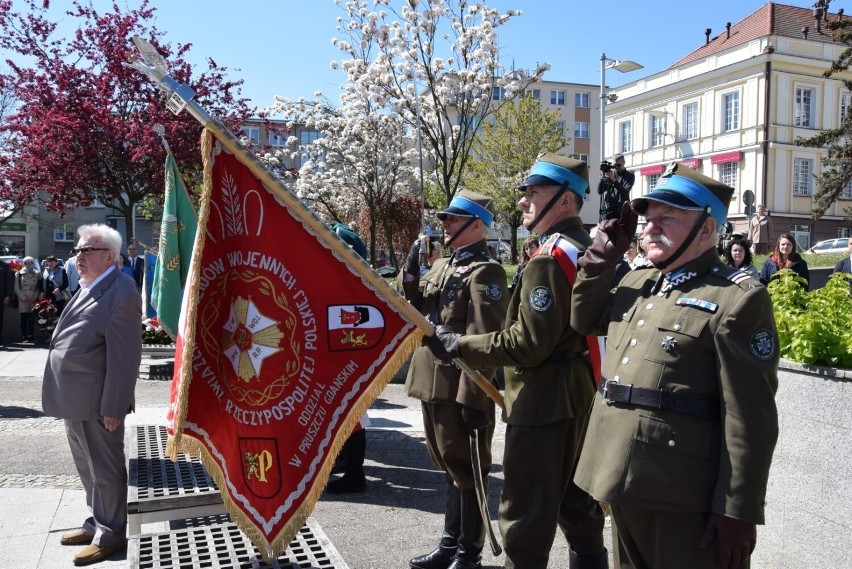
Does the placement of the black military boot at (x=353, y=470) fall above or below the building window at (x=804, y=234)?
below

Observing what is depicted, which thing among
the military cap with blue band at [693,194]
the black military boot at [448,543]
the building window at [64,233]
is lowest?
the black military boot at [448,543]

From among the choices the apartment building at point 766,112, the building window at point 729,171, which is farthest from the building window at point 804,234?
the building window at point 729,171

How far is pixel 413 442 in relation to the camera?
773 centimetres

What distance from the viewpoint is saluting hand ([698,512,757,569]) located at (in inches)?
97.2

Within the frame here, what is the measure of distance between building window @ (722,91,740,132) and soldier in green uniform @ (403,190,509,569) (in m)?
42.2

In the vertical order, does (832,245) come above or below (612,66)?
below

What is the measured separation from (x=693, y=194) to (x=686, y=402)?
2.41ft

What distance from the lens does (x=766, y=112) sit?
4047 centimetres

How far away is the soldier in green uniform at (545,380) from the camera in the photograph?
3465 mm

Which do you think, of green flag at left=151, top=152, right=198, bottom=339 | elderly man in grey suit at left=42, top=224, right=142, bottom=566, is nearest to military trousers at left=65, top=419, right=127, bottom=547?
elderly man in grey suit at left=42, top=224, right=142, bottom=566

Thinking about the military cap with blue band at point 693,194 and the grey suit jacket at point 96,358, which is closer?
the military cap with blue band at point 693,194

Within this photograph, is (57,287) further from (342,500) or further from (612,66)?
(612,66)

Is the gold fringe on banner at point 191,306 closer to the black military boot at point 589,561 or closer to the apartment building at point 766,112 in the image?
the black military boot at point 589,561

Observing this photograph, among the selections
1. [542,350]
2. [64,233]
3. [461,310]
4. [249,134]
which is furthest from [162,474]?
[64,233]
